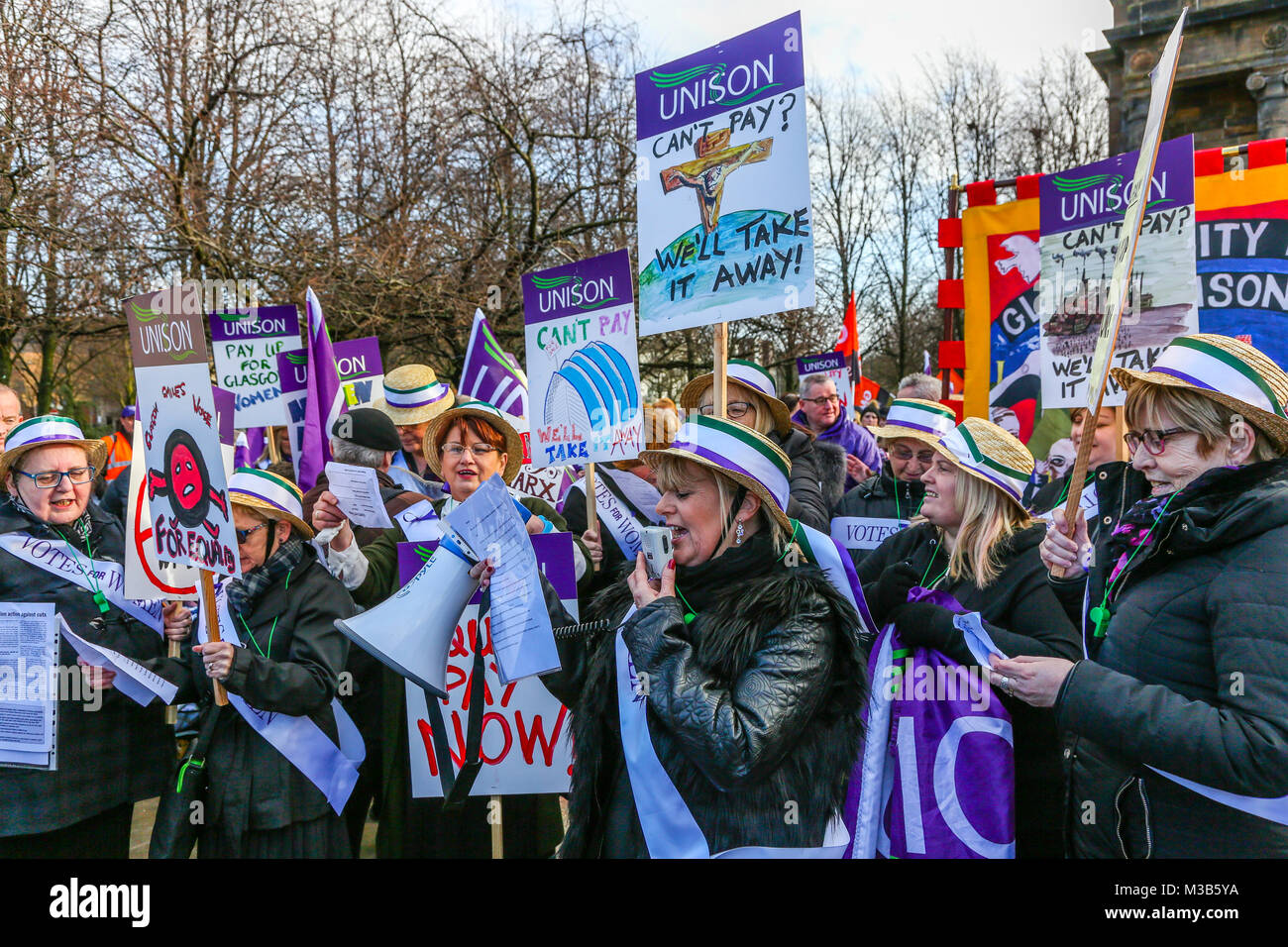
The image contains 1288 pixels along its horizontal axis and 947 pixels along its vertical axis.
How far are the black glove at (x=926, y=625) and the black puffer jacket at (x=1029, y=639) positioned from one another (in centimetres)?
2

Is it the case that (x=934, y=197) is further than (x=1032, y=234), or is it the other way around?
(x=934, y=197)

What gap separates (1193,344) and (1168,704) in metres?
0.88

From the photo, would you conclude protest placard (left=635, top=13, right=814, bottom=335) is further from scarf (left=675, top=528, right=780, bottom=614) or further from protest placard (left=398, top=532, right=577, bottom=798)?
protest placard (left=398, top=532, right=577, bottom=798)

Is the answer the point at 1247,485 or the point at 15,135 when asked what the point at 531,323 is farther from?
the point at 15,135

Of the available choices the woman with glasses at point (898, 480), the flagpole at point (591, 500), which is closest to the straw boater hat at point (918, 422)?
the woman with glasses at point (898, 480)

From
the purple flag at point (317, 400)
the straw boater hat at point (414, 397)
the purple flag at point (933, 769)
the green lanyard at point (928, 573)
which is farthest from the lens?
the purple flag at point (317, 400)

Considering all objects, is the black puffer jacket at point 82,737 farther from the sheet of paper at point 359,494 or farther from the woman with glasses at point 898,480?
the woman with glasses at point 898,480

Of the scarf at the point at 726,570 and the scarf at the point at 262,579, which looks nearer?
the scarf at the point at 726,570

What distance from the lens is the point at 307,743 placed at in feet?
11.9

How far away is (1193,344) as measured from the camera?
2.61 meters

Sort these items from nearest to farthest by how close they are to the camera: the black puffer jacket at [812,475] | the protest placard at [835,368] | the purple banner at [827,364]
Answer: the black puffer jacket at [812,475], the protest placard at [835,368], the purple banner at [827,364]

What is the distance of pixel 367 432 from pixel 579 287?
4.20ft

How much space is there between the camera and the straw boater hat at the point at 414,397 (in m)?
5.64

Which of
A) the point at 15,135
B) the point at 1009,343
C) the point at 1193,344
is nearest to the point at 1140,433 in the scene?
the point at 1193,344
